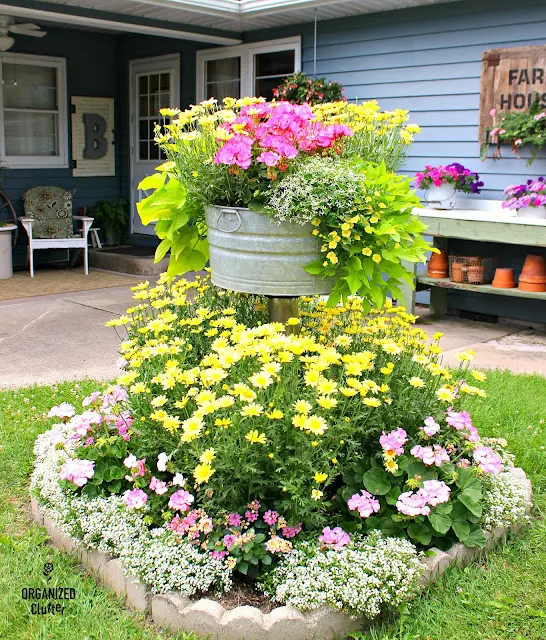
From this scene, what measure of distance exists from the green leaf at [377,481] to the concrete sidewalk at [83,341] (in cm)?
252

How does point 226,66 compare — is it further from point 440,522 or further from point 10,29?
point 440,522

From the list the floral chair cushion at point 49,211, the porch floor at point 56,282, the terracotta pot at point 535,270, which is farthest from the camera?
the floral chair cushion at point 49,211

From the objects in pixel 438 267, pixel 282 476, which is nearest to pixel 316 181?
pixel 282 476

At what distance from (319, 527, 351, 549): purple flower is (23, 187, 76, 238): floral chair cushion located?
7407mm

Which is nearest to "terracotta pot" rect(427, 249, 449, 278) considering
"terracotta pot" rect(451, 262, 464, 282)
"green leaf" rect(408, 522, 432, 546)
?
"terracotta pot" rect(451, 262, 464, 282)

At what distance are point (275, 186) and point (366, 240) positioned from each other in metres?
0.40

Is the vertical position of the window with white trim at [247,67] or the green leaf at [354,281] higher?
the window with white trim at [247,67]

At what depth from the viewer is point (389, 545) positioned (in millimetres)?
2518

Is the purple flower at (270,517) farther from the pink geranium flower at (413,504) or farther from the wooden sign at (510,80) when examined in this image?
the wooden sign at (510,80)

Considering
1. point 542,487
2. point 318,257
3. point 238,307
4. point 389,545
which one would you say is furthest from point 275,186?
point 542,487

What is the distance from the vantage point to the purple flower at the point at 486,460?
2799 mm

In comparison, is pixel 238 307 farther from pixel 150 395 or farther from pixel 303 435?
pixel 303 435

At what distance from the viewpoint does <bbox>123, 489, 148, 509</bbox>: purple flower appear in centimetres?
262

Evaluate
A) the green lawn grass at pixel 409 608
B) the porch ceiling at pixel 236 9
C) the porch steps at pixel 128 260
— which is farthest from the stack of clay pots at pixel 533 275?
the porch steps at pixel 128 260
